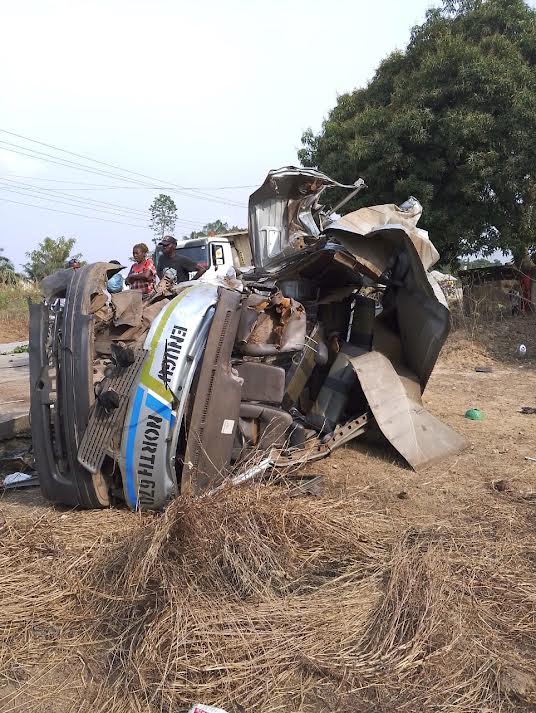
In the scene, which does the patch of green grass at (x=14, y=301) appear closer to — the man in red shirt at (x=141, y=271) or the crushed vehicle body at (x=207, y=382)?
the man in red shirt at (x=141, y=271)

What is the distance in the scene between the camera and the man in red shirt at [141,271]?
677 centimetres

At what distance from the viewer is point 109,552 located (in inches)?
131

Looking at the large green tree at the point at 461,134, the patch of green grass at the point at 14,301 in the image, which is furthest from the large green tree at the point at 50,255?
the large green tree at the point at 461,134

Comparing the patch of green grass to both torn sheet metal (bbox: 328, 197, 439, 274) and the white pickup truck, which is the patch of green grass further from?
torn sheet metal (bbox: 328, 197, 439, 274)

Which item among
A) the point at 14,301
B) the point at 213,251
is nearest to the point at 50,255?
→ the point at 14,301

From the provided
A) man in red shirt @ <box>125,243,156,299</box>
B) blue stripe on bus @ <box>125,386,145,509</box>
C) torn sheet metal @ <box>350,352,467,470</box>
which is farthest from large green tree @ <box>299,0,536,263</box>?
blue stripe on bus @ <box>125,386,145,509</box>

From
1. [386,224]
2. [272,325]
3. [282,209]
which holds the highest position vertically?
[282,209]

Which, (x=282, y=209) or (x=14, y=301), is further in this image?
(x=14, y=301)

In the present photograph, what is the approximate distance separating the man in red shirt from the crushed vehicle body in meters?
1.70

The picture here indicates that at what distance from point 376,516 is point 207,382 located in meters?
1.37

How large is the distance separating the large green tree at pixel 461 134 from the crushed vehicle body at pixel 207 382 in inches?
271

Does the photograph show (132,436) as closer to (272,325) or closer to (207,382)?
(207,382)

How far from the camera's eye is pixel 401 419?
527cm

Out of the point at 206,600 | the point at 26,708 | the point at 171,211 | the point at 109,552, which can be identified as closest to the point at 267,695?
the point at 206,600
